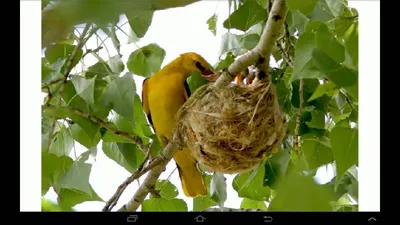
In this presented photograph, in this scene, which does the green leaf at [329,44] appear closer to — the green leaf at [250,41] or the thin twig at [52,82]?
the green leaf at [250,41]

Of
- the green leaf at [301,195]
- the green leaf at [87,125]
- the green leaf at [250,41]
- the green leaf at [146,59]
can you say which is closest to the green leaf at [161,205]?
the green leaf at [87,125]

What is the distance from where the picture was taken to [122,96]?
1.10 m

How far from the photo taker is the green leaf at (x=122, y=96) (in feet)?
3.61

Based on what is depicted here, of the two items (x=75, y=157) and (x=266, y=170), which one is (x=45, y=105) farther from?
(x=266, y=170)

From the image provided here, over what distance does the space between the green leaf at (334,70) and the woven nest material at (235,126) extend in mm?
259

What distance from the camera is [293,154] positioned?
1320mm

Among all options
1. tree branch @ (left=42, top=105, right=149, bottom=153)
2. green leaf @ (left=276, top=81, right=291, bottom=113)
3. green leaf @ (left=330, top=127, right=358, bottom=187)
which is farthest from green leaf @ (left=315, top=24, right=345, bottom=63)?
tree branch @ (left=42, top=105, right=149, bottom=153)

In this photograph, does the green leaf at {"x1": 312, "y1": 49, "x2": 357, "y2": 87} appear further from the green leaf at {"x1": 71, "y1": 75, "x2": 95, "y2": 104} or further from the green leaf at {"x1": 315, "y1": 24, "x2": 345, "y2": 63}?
the green leaf at {"x1": 71, "y1": 75, "x2": 95, "y2": 104}

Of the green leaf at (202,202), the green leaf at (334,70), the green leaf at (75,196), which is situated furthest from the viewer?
the green leaf at (202,202)

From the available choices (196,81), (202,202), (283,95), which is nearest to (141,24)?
(196,81)

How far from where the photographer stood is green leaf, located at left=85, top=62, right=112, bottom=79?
4.25 ft

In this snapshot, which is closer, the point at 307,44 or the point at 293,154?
the point at 307,44
